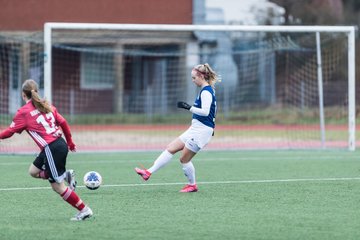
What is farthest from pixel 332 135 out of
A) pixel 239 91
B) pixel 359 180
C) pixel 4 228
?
pixel 4 228

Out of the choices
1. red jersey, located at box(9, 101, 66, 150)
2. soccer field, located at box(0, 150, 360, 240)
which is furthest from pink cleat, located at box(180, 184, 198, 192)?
red jersey, located at box(9, 101, 66, 150)

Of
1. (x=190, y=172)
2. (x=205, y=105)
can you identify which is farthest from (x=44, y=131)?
(x=190, y=172)

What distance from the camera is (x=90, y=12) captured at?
34219 millimetres

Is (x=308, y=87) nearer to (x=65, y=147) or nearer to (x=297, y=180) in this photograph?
(x=297, y=180)

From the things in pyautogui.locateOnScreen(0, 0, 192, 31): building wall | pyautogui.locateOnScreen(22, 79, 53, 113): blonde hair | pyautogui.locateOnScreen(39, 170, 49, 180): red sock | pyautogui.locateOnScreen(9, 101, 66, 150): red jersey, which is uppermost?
pyautogui.locateOnScreen(0, 0, 192, 31): building wall

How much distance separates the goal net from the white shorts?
921cm

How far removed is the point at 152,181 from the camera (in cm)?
1402

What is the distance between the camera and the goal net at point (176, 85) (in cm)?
2484

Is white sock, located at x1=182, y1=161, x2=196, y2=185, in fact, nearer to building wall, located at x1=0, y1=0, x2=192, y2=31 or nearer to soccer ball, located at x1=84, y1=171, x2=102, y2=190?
soccer ball, located at x1=84, y1=171, x2=102, y2=190

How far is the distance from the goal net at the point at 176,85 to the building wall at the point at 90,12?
1.38 meters

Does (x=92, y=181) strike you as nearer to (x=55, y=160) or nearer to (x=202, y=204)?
(x=202, y=204)

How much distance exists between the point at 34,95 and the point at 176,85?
22480mm

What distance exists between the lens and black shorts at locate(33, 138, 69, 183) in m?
9.67

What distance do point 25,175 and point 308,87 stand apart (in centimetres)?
1467
